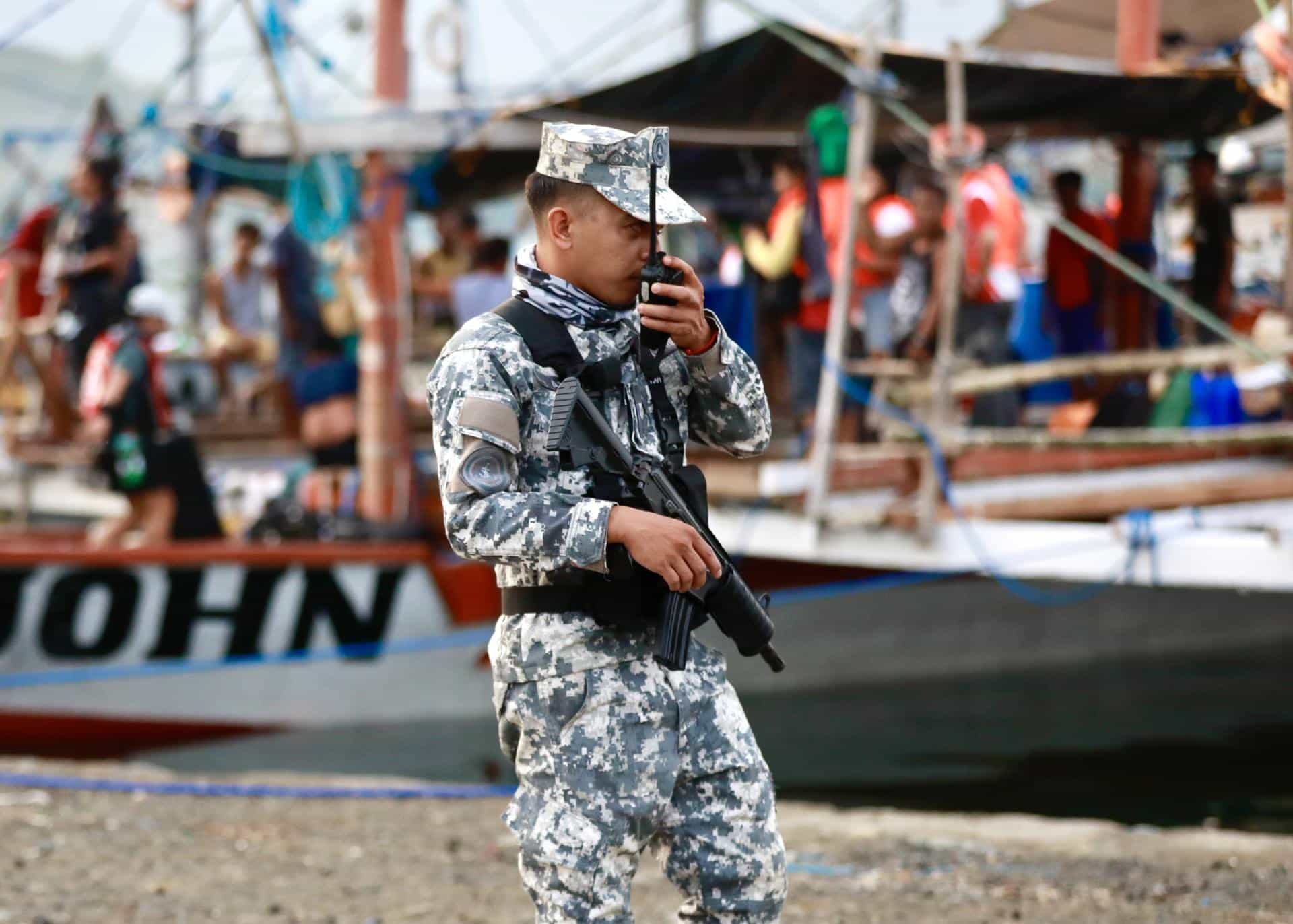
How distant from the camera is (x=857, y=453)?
7949 millimetres

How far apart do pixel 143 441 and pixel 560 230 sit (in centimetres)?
599

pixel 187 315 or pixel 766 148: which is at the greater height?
pixel 766 148

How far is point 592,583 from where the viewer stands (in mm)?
2736

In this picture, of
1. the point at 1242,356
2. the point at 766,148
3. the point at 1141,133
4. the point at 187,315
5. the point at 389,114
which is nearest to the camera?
the point at 1242,356

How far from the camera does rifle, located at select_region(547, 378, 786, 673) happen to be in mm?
2682

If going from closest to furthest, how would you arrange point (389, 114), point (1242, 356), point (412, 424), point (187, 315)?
point (1242, 356)
point (389, 114)
point (412, 424)
point (187, 315)

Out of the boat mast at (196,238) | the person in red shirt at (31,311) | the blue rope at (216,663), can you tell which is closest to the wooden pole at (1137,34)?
the blue rope at (216,663)

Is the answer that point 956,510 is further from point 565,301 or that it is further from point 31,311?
point 31,311

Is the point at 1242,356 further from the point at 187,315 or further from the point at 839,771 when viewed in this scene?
the point at 187,315

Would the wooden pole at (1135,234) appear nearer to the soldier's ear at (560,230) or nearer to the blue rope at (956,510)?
the blue rope at (956,510)

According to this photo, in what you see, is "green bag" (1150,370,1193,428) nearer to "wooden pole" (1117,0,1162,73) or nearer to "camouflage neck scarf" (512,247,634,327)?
"wooden pole" (1117,0,1162,73)

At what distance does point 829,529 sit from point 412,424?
3.07 metres

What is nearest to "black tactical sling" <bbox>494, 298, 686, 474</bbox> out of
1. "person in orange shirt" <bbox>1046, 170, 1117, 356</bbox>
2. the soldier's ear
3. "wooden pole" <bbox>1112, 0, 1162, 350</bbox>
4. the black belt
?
the soldier's ear

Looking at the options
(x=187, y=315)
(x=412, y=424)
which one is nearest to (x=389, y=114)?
(x=412, y=424)
